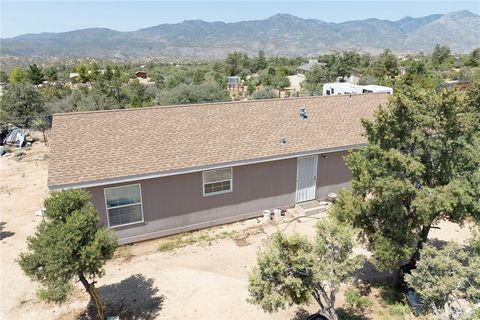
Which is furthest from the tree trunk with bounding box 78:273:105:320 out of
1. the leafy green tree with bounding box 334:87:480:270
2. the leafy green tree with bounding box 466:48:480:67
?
the leafy green tree with bounding box 466:48:480:67

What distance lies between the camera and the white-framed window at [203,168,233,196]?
13549 millimetres

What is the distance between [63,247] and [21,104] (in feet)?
81.4

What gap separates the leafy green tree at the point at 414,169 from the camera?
812cm

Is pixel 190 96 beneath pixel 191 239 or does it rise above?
above

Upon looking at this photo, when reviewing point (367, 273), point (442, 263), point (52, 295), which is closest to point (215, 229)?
point (367, 273)

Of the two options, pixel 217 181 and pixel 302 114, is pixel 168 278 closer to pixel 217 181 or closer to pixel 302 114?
pixel 217 181

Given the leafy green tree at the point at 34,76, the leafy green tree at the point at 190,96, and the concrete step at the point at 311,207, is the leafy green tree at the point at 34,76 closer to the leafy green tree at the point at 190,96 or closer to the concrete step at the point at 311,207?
the leafy green tree at the point at 190,96

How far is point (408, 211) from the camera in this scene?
8828 mm

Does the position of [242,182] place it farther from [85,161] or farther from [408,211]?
[408,211]

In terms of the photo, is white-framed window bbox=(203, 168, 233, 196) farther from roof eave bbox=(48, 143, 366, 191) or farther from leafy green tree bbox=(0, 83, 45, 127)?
Result: leafy green tree bbox=(0, 83, 45, 127)

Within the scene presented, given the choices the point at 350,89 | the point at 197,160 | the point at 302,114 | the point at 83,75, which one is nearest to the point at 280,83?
the point at 350,89

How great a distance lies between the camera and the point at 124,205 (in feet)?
40.7

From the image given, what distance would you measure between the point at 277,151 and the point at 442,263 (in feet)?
25.9

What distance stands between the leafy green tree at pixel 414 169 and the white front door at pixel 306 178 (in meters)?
5.98
